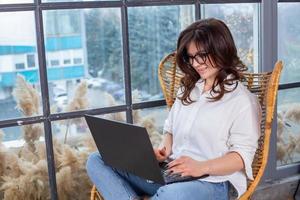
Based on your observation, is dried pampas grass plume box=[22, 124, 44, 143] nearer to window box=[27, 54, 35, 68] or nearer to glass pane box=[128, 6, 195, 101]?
window box=[27, 54, 35, 68]

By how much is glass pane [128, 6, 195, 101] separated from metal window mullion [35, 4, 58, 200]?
42cm

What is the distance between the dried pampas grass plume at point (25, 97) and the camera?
5.89 ft

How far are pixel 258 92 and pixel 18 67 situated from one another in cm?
103

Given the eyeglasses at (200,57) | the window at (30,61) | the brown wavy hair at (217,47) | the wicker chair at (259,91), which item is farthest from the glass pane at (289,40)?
the window at (30,61)

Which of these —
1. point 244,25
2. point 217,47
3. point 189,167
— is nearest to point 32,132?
point 189,167

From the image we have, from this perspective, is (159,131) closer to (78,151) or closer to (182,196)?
(78,151)

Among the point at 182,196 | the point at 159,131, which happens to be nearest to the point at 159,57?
the point at 159,131

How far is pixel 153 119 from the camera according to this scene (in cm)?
208

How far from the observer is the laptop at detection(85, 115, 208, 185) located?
4.20ft

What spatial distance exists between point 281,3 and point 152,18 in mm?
786

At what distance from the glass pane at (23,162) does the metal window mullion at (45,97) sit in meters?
0.02

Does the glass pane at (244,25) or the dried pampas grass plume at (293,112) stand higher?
the glass pane at (244,25)

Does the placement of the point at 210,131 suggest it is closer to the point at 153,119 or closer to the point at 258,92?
the point at 258,92

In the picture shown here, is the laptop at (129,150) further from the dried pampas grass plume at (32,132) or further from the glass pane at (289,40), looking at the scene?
the glass pane at (289,40)
